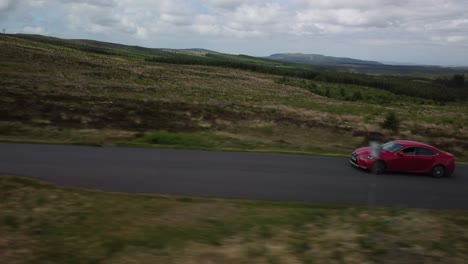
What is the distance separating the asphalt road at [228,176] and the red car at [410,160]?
0.34m

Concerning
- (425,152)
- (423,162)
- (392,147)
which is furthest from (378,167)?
(425,152)

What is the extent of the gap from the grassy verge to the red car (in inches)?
216

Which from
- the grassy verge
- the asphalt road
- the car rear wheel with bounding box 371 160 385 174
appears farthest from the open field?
the grassy verge

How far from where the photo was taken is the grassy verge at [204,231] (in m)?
7.15

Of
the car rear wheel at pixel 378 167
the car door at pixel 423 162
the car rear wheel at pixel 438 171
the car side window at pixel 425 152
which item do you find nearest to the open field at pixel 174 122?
the car rear wheel at pixel 378 167

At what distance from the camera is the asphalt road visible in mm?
12148

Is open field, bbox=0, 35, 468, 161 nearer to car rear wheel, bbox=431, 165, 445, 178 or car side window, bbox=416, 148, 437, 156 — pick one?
car side window, bbox=416, 148, 437, 156

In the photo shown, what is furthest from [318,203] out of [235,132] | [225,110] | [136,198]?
[225,110]

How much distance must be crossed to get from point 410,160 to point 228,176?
7.54 metres

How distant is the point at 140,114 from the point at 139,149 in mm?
13382

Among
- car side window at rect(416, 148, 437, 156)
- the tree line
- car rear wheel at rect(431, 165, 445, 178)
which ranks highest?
the tree line

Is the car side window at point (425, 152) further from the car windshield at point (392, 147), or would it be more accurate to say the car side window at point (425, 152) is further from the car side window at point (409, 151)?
the car windshield at point (392, 147)

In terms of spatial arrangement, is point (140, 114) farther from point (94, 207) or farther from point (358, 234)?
point (358, 234)

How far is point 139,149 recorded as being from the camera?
17516mm
